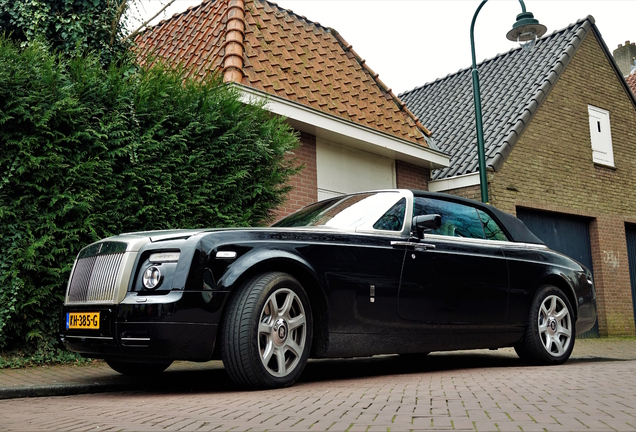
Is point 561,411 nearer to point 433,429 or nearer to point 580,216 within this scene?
point 433,429

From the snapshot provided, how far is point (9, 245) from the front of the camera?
6234 mm

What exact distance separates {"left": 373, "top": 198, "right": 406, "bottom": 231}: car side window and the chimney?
2623 centimetres

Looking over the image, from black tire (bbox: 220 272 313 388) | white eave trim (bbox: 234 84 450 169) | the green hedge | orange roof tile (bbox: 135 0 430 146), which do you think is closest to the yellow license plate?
black tire (bbox: 220 272 313 388)

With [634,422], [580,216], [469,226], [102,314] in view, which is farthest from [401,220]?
[580,216]

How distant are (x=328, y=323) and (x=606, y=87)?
15008 millimetres

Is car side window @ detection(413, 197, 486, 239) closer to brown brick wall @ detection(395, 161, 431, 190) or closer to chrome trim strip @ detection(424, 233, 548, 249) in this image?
chrome trim strip @ detection(424, 233, 548, 249)

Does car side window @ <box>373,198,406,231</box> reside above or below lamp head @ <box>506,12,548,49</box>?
below

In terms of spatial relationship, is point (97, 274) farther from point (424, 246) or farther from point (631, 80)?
point (631, 80)

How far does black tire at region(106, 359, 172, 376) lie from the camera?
18.8ft

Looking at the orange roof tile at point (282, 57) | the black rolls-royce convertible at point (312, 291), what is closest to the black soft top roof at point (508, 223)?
the black rolls-royce convertible at point (312, 291)

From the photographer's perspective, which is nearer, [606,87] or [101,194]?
[101,194]

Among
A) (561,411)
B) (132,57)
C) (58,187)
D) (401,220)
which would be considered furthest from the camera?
(132,57)

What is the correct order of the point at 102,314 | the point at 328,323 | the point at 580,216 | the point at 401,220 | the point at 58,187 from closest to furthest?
the point at 102,314 < the point at 328,323 < the point at 401,220 < the point at 58,187 < the point at 580,216

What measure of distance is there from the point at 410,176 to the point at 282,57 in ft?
13.1
